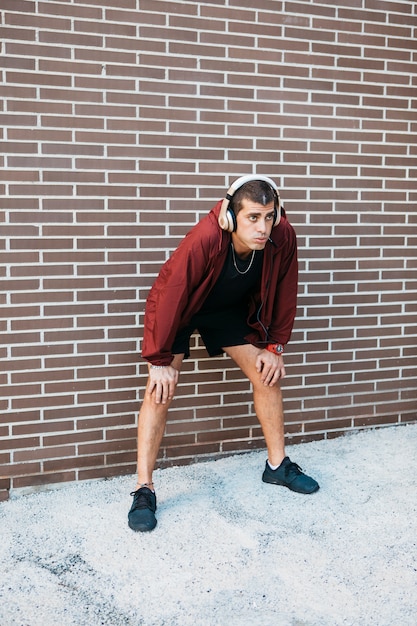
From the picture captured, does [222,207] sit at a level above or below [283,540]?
above

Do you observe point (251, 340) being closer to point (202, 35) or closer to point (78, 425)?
point (78, 425)

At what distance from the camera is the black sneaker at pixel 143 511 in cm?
305

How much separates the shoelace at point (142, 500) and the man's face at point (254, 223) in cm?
134

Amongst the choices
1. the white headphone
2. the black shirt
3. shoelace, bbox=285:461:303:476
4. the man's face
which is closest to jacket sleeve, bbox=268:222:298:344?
the black shirt

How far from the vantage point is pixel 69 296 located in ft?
11.5

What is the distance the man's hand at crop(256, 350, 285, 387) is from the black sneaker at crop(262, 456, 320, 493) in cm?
47

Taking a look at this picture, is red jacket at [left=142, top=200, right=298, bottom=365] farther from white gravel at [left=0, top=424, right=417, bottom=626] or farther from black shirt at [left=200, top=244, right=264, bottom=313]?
white gravel at [left=0, top=424, right=417, bottom=626]

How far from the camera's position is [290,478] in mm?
3479

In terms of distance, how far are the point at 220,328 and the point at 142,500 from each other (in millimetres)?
987

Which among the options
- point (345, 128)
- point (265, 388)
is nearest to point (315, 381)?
point (265, 388)

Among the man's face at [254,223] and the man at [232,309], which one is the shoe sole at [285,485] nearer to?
the man at [232,309]

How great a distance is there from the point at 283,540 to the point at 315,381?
136cm

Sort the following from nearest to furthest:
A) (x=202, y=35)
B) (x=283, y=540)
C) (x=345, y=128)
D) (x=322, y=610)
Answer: (x=322, y=610)
(x=283, y=540)
(x=202, y=35)
(x=345, y=128)

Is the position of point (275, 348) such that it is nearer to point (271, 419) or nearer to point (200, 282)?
point (271, 419)
